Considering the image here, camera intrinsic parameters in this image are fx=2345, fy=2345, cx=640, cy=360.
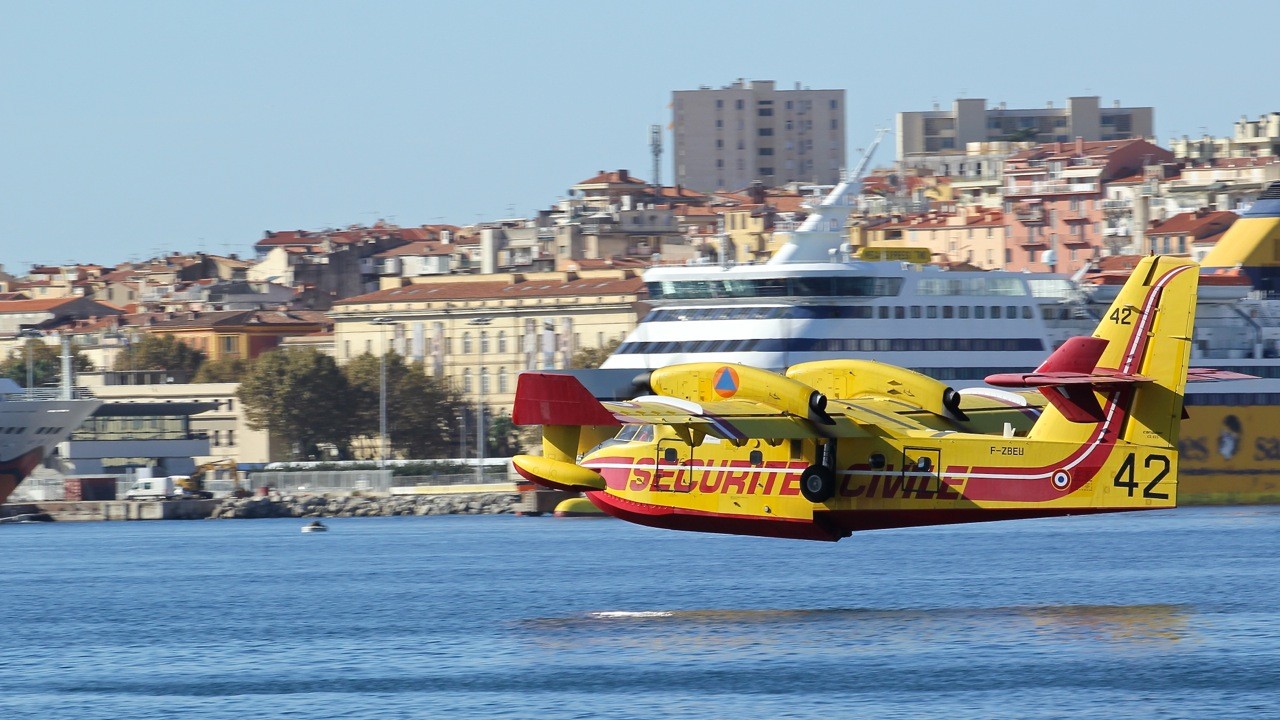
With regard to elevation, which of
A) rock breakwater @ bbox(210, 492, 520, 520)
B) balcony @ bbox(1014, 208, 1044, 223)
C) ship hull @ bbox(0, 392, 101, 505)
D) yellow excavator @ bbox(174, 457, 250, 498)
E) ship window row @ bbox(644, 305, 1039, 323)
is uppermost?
balcony @ bbox(1014, 208, 1044, 223)

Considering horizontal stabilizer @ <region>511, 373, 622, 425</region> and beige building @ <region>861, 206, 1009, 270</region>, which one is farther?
beige building @ <region>861, 206, 1009, 270</region>

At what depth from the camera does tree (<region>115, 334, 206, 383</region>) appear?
129375 millimetres

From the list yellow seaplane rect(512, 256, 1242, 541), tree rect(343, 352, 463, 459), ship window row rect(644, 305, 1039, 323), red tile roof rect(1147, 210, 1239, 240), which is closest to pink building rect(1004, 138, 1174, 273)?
red tile roof rect(1147, 210, 1239, 240)

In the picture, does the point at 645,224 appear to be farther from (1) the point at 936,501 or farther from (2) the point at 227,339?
(1) the point at 936,501

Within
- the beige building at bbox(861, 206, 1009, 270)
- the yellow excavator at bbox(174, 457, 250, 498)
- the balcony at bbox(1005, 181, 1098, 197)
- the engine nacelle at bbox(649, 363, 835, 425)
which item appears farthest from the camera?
the balcony at bbox(1005, 181, 1098, 197)

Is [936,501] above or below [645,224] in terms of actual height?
below

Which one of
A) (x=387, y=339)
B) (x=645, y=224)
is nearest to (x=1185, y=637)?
(x=387, y=339)

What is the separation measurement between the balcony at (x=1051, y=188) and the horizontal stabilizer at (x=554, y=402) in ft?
335

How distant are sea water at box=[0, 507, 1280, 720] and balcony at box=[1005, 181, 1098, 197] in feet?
266

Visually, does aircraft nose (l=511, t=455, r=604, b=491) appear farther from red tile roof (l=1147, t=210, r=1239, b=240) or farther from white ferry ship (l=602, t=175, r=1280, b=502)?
red tile roof (l=1147, t=210, r=1239, b=240)

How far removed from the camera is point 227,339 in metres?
133

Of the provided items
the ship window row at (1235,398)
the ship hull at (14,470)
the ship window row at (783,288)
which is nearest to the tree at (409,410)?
the ship hull at (14,470)

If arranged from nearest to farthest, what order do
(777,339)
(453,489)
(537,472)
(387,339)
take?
(537,472) → (777,339) → (453,489) → (387,339)

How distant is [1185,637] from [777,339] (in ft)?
141
